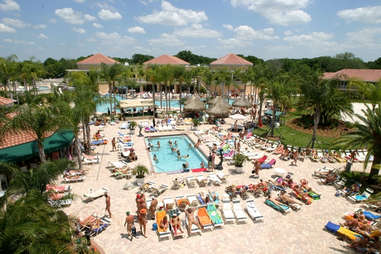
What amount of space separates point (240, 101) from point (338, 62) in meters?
68.1

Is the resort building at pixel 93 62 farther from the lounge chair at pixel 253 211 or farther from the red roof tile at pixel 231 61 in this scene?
the lounge chair at pixel 253 211

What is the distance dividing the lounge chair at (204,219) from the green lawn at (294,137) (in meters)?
12.7

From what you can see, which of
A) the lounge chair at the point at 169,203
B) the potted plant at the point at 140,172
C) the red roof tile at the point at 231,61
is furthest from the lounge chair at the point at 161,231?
the red roof tile at the point at 231,61

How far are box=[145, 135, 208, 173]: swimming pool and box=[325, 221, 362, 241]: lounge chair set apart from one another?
8.89 meters

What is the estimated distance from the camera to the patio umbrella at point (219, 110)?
89.7ft

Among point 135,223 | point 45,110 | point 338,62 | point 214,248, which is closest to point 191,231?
point 214,248

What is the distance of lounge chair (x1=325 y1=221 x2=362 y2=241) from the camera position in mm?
8367

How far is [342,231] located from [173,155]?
12.8 metres

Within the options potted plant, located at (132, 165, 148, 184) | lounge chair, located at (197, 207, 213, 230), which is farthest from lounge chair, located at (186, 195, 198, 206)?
potted plant, located at (132, 165, 148, 184)

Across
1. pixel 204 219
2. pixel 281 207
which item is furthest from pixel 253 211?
pixel 204 219

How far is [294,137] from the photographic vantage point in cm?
2186

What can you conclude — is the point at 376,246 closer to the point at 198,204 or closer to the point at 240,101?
the point at 198,204

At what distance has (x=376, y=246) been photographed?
786 cm

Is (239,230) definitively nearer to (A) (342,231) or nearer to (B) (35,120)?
(A) (342,231)
